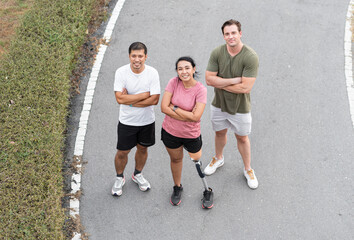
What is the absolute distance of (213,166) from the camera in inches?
257

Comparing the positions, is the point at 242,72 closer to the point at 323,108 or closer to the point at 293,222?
the point at 293,222

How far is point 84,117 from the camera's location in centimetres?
725

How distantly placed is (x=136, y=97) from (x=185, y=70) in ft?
2.42

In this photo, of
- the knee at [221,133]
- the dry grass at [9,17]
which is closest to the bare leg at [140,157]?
the knee at [221,133]

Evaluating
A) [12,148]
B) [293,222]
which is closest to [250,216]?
[293,222]

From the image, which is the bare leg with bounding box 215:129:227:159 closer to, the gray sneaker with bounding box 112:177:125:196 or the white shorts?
the white shorts

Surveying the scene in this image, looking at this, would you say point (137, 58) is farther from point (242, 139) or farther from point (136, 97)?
point (242, 139)

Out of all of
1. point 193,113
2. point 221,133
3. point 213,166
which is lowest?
point 213,166

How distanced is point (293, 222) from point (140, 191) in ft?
7.23

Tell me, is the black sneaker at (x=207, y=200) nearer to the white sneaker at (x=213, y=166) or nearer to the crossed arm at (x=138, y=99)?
the white sneaker at (x=213, y=166)

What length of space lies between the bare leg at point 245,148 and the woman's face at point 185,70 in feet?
4.81

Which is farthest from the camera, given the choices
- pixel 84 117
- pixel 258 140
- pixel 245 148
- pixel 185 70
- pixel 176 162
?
pixel 84 117

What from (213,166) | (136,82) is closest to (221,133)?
(213,166)

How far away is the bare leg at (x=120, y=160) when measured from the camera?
5861 millimetres
